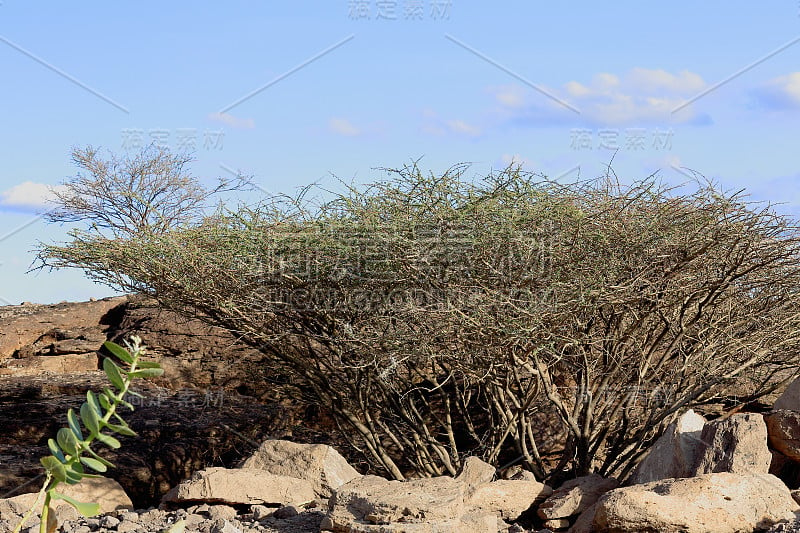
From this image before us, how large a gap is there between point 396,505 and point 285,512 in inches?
51.0

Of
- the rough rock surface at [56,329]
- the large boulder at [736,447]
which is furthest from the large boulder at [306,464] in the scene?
the rough rock surface at [56,329]

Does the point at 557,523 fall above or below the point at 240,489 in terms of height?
below

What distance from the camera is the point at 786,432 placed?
6574 millimetres

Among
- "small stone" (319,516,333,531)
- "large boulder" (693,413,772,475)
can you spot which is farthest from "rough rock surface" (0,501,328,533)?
"large boulder" (693,413,772,475)

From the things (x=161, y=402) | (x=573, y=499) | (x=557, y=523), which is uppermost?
(x=161, y=402)

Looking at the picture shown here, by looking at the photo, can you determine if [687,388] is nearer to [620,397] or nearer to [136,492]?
[620,397]

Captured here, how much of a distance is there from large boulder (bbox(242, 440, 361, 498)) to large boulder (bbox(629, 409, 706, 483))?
2.39 meters

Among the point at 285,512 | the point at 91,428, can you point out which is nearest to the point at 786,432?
the point at 285,512

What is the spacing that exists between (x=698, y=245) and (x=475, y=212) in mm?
1882

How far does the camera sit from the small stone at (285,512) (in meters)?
6.27

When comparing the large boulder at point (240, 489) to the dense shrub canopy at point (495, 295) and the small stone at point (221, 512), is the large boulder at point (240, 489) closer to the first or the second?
the small stone at point (221, 512)

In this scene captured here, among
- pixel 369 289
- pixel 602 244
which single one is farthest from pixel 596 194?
pixel 369 289

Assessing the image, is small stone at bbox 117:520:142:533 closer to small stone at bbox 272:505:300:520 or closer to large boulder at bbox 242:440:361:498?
small stone at bbox 272:505:300:520

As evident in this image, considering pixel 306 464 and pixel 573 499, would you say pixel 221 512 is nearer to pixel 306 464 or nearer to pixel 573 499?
pixel 306 464
